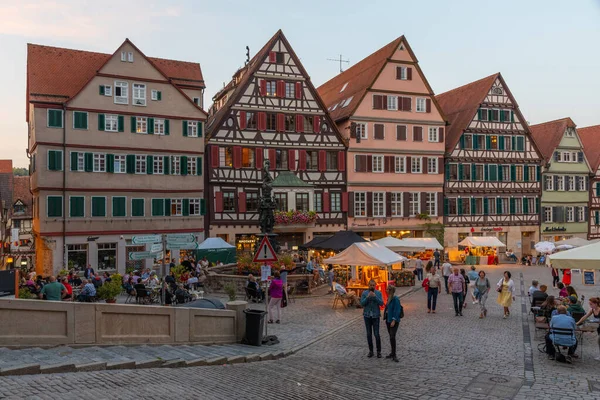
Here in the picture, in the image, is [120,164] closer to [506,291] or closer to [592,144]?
[506,291]

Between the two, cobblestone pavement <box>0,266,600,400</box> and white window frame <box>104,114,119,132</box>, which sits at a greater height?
white window frame <box>104,114,119,132</box>

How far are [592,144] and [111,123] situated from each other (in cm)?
4101

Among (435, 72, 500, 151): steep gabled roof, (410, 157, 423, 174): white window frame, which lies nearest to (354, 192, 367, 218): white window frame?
(410, 157, 423, 174): white window frame

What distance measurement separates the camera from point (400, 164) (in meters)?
40.4

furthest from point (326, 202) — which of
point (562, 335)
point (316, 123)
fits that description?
point (562, 335)

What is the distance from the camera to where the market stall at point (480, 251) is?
3569 cm

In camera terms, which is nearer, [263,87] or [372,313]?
[372,313]

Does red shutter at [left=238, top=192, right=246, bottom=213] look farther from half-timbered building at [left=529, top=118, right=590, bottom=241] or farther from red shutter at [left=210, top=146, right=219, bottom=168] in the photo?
half-timbered building at [left=529, top=118, right=590, bottom=241]

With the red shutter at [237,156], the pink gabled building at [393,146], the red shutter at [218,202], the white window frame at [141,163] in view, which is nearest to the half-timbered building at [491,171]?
the pink gabled building at [393,146]

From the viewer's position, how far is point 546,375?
10055 millimetres

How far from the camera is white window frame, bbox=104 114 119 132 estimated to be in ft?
105

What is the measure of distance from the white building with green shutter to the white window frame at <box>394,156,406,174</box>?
14091 mm

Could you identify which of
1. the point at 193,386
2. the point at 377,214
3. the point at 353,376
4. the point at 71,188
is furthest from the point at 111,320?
the point at 377,214

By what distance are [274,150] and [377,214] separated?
351 inches
